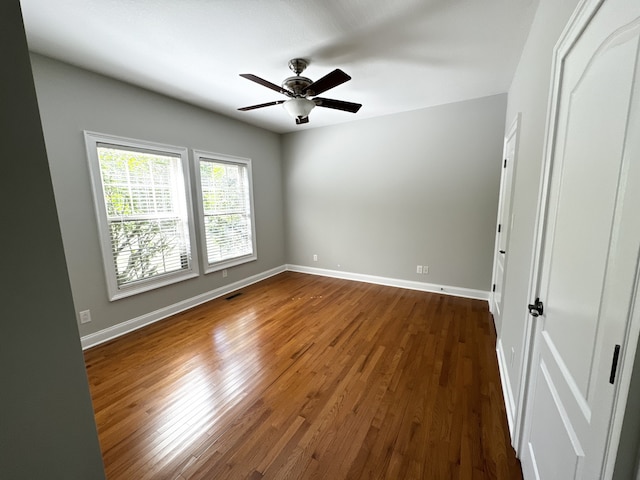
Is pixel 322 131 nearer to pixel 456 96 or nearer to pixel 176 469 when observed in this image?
pixel 456 96

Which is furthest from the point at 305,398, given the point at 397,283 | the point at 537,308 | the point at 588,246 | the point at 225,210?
the point at 225,210

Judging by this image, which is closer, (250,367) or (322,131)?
(250,367)

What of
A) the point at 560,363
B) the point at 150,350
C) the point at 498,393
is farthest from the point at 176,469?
the point at 498,393

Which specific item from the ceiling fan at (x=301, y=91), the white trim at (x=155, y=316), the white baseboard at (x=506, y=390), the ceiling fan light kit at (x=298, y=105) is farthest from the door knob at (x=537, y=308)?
the white trim at (x=155, y=316)

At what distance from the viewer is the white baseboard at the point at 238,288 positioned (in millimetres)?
2633

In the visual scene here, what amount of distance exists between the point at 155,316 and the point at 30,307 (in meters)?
2.77

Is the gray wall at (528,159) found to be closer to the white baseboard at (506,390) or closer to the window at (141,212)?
the white baseboard at (506,390)

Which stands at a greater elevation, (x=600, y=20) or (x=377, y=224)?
(x=600, y=20)

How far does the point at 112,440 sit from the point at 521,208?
309 cm

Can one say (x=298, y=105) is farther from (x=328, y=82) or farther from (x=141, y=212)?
(x=141, y=212)

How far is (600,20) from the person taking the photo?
2.49 ft

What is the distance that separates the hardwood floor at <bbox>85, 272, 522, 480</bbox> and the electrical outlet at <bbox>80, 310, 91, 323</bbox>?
1.00 feet

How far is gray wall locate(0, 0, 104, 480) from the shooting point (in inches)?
25.1

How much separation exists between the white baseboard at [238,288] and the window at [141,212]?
355 mm
